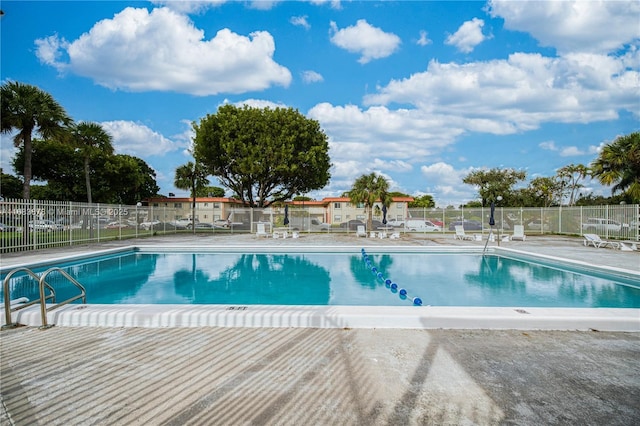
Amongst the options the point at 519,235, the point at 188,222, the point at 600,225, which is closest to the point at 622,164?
the point at 600,225

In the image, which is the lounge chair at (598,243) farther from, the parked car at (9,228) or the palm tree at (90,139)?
the palm tree at (90,139)

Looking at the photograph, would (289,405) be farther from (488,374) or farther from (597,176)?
(597,176)

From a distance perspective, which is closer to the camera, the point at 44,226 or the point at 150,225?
the point at 44,226

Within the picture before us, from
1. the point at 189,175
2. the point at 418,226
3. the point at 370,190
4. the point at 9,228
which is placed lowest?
the point at 418,226

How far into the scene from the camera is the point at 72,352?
11.3ft

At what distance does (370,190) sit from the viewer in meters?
22.3

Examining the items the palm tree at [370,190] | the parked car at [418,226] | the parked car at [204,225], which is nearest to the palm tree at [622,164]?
the parked car at [418,226]

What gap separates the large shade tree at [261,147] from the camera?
83.5ft

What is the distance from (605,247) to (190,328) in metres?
17.3

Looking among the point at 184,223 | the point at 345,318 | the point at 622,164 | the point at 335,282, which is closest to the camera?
the point at 345,318

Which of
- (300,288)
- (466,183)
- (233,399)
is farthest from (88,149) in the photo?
(466,183)

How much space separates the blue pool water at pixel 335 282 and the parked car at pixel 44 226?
2930 millimetres

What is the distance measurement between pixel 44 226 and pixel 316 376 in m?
14.8

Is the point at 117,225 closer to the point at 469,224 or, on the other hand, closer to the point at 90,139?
the point at 90,139
